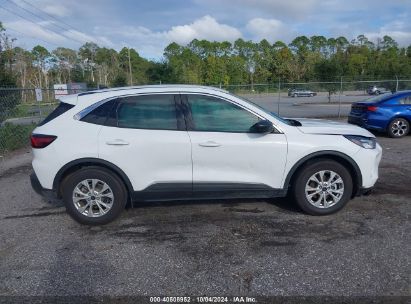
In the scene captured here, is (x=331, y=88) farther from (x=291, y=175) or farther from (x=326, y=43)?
(x=326, y=43)

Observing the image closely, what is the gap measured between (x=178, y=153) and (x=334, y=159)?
6.56 ft

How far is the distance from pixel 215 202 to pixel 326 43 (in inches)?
4923

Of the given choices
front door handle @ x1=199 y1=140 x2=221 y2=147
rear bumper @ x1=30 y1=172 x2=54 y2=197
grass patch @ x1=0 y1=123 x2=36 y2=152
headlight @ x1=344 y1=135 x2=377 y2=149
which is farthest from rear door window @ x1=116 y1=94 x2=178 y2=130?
grass patch @ x1=0 y1=123 x2=36 y2=152

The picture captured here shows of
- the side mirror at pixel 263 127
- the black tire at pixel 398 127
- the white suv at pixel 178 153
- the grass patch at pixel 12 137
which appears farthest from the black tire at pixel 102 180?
the black tire at pixel 398 127

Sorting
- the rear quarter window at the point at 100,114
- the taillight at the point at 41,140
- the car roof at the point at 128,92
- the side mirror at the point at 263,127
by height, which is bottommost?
the taillight at the point at 41,140

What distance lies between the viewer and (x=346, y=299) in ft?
9.64

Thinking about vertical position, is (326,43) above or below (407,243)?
above

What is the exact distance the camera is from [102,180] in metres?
4.44

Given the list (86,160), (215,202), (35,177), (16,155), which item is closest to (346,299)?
(215,202)

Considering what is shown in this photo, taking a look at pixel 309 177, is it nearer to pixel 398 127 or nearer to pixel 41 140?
pixel 41 140

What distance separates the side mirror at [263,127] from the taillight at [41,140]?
7.95 feet

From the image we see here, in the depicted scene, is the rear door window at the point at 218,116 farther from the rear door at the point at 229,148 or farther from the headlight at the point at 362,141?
the headlight at the point at 362,141

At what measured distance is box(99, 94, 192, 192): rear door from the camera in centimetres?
436

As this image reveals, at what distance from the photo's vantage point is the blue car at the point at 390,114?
414 inches
